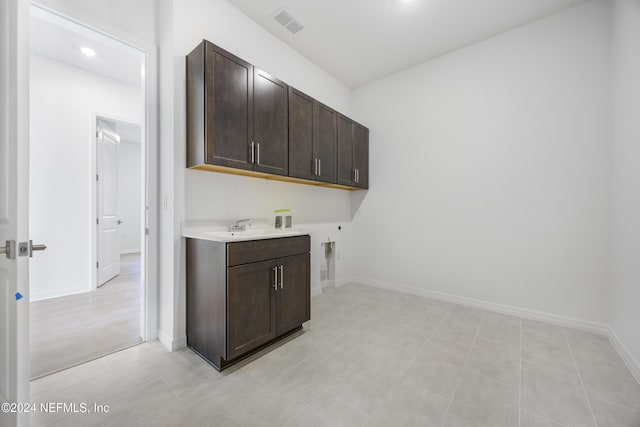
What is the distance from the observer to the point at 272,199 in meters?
2.86

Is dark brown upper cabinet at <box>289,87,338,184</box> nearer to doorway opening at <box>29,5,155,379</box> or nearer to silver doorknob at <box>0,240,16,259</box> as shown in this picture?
doorway opening at <box>29,5,155,379</box>

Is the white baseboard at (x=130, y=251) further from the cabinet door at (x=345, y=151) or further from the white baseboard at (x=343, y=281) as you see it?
the cabinet door at (x=345, y=151)

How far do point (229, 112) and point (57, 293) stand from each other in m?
3.30

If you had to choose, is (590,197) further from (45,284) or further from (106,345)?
(45,284)

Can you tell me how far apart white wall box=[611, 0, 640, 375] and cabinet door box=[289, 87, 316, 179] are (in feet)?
8.44

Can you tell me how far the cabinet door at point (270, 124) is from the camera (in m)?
2.23

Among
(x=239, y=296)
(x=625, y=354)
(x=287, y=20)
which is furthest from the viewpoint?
(x=287, y=20)

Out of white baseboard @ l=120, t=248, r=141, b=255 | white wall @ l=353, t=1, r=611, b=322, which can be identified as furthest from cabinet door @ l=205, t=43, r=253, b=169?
white baseboard @ l=120, t=248, r=141, b=255

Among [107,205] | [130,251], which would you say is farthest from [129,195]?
[107,205]

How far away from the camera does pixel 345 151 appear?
3371 millimetres

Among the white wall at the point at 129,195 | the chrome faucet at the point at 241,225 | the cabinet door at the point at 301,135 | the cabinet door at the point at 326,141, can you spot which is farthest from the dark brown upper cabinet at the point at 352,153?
the white wall at the point at 129,195

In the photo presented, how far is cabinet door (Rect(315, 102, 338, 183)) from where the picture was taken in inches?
116

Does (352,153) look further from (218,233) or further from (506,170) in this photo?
(218,233)

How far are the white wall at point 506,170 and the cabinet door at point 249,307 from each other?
217cm
